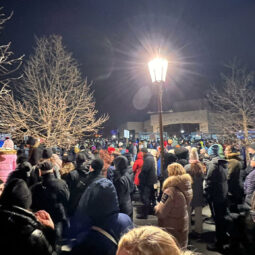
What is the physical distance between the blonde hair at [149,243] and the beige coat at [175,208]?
258cm

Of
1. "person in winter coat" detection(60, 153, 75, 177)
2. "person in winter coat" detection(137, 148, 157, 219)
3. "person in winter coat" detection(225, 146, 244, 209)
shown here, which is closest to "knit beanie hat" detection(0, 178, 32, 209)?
"person in winter coat" detection(60, 153, 75, 177)

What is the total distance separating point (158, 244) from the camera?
1175mm

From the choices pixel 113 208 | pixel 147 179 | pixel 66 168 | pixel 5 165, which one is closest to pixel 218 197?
pixel 147 179

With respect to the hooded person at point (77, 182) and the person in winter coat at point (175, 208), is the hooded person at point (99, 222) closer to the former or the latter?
the person in winter coat at point (175, 208)

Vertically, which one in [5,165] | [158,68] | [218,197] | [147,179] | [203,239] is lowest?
[203,239]

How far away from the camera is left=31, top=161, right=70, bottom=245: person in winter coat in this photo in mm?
3658

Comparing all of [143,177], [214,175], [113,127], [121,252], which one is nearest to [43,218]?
[121,252]

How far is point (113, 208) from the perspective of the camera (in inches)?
101

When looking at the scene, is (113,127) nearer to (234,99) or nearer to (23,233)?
(234,99)

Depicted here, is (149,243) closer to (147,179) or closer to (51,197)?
(51,197)

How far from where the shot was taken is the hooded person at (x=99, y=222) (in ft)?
7.50

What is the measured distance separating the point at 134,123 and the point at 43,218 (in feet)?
166

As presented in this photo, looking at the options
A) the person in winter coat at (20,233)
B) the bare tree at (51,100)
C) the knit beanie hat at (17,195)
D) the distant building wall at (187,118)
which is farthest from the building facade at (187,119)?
the person in winter coat at (20,233)

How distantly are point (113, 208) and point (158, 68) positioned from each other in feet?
15.6
